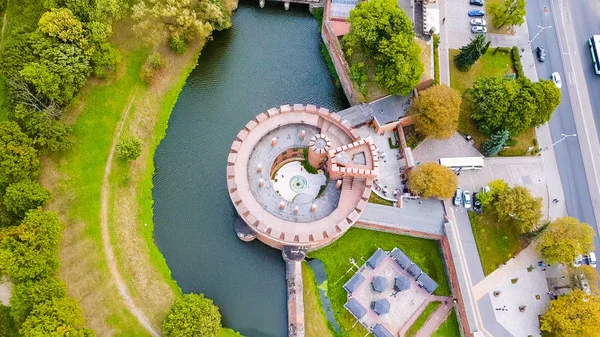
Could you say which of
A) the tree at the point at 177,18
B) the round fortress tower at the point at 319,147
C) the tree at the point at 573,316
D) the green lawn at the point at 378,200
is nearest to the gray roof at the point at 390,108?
the round fortress tower at the point at 319,147

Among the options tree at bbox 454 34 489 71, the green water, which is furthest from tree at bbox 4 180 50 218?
tree at bbox 454 34 489 71

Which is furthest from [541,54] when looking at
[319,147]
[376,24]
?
[319,147]

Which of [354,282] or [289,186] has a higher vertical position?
[289,186]

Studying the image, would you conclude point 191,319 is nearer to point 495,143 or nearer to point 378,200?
point 378,200

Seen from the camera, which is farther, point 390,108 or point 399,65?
point 390,108

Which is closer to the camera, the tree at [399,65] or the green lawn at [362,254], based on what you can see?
the green lawn at [362,254]

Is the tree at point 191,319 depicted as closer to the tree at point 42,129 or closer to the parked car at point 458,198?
the tree at point 42,129
